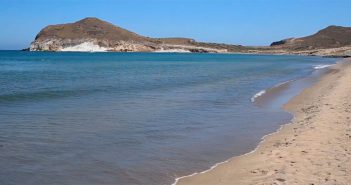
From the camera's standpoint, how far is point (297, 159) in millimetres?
9039

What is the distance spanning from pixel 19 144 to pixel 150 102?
9.75m

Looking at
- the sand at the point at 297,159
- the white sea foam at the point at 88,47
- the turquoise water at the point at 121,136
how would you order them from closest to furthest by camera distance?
the sand at the point at 297,159 < the turquoise water at the point at 121,136 < the white sea foam at the point at 88,47

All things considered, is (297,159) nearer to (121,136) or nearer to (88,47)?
(121,136)

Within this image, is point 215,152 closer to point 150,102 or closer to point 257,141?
point 257,141

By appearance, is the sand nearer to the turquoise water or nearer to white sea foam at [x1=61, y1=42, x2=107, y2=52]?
the turquoise water

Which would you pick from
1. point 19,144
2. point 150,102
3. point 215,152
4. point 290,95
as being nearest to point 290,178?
point 215,152

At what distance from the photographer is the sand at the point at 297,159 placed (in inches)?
306

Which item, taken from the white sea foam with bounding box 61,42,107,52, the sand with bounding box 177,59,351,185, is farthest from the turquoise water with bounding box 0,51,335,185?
the white sea foam with bounding box 61,42,107,52

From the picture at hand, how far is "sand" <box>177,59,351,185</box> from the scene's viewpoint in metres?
7.76

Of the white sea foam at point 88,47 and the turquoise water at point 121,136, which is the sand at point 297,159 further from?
the white sea foam at point 88,47

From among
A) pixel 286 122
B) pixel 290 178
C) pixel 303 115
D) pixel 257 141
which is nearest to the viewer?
pixel 290 178

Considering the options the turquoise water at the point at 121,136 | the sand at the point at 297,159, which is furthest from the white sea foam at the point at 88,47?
the sand at the point at 297,159

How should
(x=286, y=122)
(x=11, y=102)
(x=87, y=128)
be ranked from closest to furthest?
1. (x=87, y=128)
2. (x=286, y=122)
3. (x=11, y=102)

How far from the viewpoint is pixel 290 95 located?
24.1m
